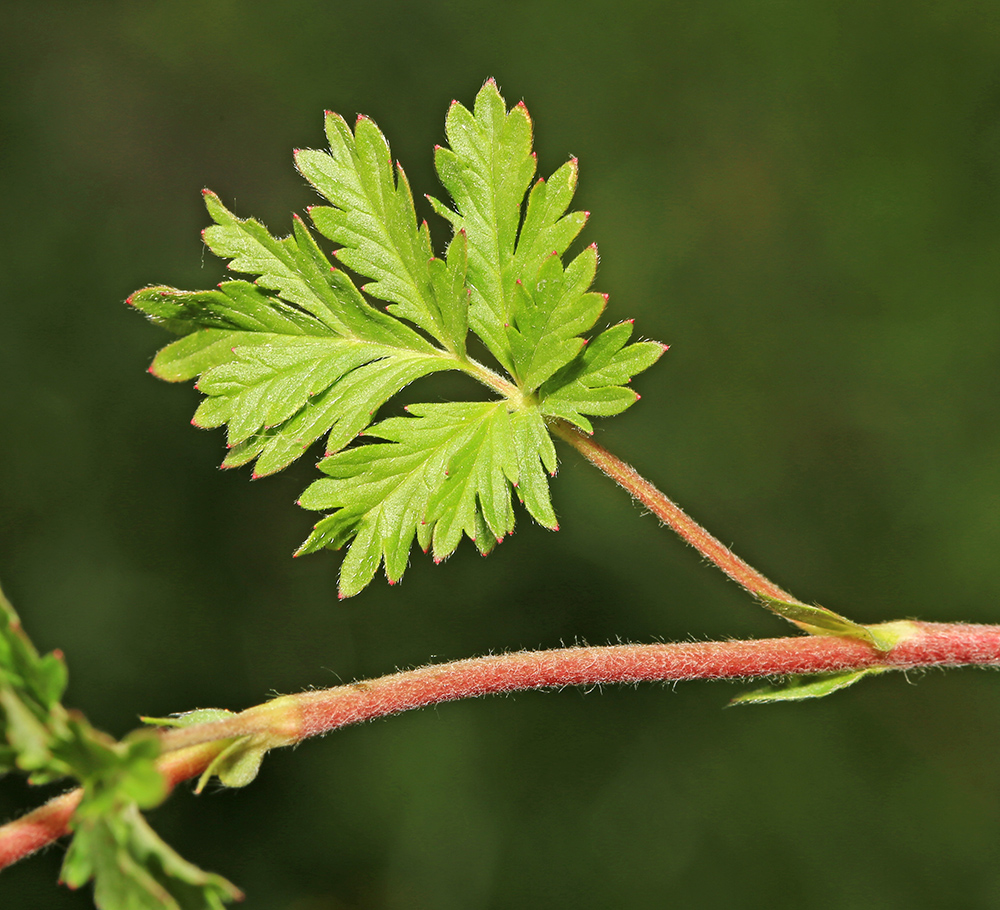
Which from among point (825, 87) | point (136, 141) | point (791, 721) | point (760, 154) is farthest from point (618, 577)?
point (136, 141)

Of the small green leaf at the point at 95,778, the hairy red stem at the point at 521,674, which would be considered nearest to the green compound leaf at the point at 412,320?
the hairy red stem at the point at 521,674

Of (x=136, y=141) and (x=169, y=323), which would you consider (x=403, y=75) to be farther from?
(x=169, y=323)

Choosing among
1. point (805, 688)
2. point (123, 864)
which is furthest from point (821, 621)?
point (123, 864)

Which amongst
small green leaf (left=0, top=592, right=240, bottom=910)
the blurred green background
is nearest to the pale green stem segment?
small green leaf (left=0, top=592, right=240, bottom=910)

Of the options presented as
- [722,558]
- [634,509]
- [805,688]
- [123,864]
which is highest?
[123,864]

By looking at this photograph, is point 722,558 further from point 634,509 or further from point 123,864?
point 634,509
